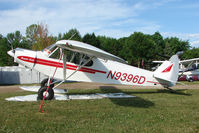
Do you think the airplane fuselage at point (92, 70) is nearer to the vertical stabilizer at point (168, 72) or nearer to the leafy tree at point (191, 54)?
the vertical stabilizer at point (168, 72)

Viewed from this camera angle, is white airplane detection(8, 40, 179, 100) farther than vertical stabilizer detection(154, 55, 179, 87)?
No

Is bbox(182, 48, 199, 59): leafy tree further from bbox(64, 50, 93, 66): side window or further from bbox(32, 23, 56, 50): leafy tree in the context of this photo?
bbox(64, 50, 93, 66): side window

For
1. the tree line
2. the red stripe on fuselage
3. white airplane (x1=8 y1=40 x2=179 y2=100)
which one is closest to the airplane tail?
white airplane (x1=8 y1=40 x2=179 y2=100)

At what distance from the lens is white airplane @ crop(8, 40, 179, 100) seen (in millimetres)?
8922

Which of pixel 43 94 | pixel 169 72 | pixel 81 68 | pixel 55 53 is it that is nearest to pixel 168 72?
pixel 169 72

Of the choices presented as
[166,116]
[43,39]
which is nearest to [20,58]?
[166,116]

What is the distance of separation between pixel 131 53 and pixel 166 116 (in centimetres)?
4680

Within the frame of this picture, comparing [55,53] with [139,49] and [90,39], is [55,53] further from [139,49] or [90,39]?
[139,49]

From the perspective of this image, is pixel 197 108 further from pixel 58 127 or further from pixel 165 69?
pixel 58 127

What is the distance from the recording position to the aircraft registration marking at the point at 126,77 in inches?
399

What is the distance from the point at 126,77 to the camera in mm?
10367

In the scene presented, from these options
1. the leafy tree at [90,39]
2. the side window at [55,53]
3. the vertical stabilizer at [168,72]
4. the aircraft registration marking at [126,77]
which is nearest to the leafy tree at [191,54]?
the leafy tree at [90,39]

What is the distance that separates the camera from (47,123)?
196 inches

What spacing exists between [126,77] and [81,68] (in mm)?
2625
